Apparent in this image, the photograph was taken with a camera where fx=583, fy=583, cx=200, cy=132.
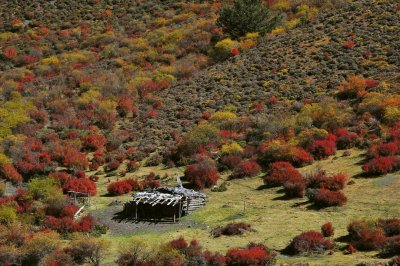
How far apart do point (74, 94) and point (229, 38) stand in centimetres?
1651

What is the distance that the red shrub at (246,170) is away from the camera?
30.3m

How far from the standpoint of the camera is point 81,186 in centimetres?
2928

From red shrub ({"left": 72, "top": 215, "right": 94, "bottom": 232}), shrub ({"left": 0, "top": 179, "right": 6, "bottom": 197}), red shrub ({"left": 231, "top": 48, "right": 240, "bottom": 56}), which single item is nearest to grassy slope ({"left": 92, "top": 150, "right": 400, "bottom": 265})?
red shrub ({"left": 72, "top": 215, "right": 94, "bottom": 232})

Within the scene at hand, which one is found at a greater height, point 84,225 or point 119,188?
point 84,225

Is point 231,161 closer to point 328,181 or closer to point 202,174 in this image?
point 202,174

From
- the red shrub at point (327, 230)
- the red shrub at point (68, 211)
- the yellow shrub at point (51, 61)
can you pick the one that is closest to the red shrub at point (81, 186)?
the red shrub at point (68, 211)

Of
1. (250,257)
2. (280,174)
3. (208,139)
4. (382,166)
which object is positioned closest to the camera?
(250,257)

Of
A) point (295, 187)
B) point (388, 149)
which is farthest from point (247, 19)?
point (295, 187)

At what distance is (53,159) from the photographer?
113ft

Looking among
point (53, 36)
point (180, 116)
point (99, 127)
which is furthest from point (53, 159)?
point (53, 36)

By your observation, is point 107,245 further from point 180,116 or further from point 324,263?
point 180,116

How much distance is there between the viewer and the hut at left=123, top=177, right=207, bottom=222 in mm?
25438

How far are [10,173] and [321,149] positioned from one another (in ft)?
55.1

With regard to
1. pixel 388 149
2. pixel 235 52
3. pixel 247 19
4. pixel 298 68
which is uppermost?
pixel 247 19
